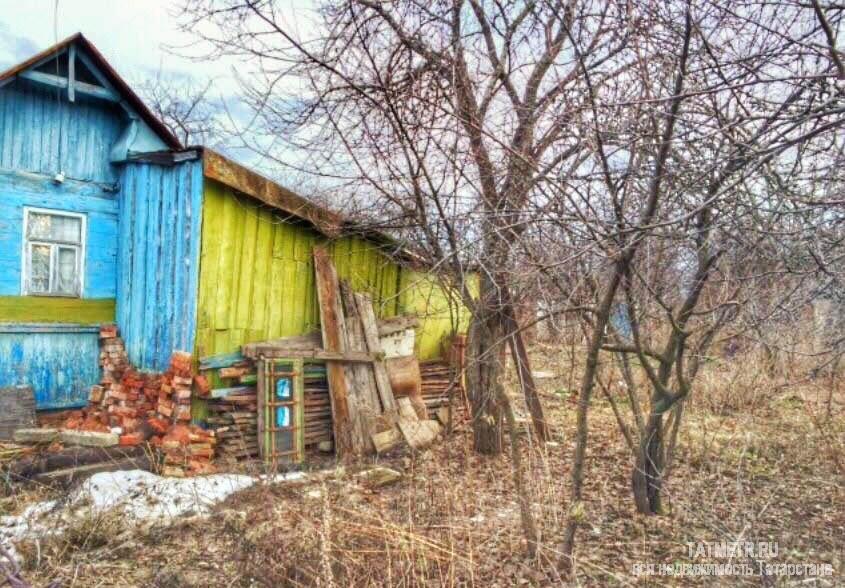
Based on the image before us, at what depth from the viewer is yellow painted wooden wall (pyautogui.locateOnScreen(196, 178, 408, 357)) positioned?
659cm

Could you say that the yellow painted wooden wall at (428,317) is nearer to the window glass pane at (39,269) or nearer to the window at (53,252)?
the window at (53,252)

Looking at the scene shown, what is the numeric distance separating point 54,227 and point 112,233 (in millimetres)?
610

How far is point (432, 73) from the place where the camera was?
5062 mm

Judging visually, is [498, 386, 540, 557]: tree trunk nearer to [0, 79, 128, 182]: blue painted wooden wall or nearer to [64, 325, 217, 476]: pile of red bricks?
[64, 325, 217, 476]: pile of red bricks

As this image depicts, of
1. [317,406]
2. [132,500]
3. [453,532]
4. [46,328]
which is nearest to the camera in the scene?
[453,532]

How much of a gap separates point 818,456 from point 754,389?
6.67ft

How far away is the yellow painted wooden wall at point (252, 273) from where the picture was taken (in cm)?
659

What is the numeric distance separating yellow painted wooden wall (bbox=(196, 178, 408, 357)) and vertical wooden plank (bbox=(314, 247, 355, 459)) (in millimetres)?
183

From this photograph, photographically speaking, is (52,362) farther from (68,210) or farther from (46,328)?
(68,210)

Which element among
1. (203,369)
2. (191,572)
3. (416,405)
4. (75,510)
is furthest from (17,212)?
(416,405)

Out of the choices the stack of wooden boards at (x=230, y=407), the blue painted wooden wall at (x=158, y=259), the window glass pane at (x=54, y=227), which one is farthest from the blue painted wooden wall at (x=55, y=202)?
the stack of wooden boards at (x=230, y=407)

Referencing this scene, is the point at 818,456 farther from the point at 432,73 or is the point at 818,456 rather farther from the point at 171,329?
the point at 171,329

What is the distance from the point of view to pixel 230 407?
6.70 metres

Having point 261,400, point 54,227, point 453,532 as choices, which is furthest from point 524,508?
point 54,227
